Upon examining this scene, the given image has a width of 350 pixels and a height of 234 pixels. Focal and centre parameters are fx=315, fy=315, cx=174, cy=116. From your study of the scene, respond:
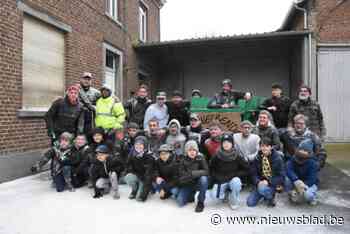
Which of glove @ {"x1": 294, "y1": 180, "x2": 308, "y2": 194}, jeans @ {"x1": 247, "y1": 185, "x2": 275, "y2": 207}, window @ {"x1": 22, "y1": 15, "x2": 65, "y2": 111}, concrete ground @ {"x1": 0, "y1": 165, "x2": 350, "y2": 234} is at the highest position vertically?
window @ {"x1": 22, "y1": 15, "x2": 65, "y2": 111}

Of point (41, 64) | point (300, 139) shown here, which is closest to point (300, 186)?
point (300, 139)

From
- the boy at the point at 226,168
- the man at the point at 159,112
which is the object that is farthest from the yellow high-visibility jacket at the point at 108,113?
the boy at the point at 226,168

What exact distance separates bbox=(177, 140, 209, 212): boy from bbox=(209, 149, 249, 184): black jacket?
19 cm

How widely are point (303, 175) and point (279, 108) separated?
5.07 feet

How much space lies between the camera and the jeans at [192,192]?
167 inches

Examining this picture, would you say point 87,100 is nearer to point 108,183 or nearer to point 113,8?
point 108,183

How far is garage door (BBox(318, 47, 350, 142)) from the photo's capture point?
10102 mm

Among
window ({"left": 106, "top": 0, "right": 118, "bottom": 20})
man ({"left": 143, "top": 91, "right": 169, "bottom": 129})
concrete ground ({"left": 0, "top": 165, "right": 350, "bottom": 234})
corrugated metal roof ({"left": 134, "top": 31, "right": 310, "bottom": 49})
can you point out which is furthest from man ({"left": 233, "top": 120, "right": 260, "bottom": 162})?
window ({"left": 106, "top": 0, "right": 118, "bottom": 20})

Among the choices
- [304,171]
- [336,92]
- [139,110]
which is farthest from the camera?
[336,92]

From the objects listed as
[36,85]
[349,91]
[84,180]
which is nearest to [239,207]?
[84,180]

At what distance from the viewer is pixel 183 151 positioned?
16.3 feet

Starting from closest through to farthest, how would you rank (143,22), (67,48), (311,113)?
(311,113) → (67,48) → (143,22)

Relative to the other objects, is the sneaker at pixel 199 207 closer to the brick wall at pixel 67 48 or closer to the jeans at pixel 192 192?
the jeans at pixel 192 192

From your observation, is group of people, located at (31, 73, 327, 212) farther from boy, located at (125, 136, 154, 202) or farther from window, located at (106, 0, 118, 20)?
window, located at (106, 0, 118, 20)
